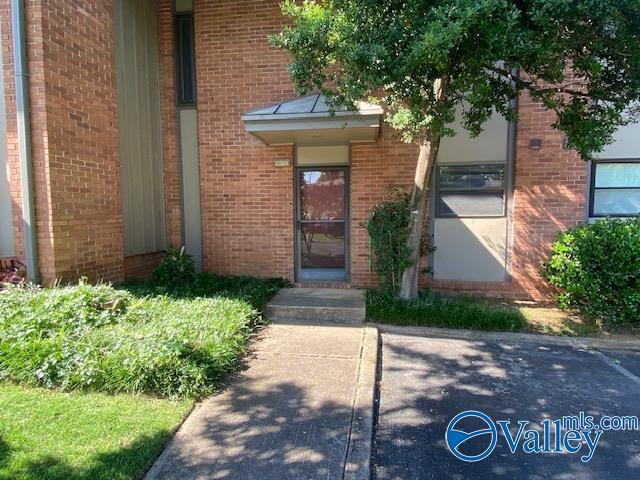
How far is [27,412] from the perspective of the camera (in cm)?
318

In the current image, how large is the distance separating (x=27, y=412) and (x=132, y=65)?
5620 millimetres

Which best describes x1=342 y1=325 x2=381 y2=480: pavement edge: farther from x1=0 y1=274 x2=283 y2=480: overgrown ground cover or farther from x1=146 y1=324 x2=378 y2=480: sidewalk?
x1=0 y1=274 x2=283 y2=480: overgrown ground cover

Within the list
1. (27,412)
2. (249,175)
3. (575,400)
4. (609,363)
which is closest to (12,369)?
(27,412)

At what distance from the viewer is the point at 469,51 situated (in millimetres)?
3648

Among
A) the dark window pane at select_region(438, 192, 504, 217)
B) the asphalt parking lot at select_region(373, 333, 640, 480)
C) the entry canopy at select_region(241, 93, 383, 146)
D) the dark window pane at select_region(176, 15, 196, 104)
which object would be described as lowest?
the asphalt parking lot at select_region(373, 333, 640, 480)

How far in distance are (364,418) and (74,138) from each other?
527 centimetres

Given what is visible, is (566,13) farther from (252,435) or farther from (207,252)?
(207,252)

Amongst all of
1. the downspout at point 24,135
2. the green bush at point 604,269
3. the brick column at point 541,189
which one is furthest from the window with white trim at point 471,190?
the downspout at point 24,135

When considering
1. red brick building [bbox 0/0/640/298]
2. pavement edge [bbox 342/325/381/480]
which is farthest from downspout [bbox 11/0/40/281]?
pavement edge [bbox 342/325/381/480]

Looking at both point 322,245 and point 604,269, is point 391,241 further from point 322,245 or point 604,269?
point 604,269

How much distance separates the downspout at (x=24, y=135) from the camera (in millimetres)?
5035

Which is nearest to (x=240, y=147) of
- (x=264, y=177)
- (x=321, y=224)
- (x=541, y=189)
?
(x=264, y=177)

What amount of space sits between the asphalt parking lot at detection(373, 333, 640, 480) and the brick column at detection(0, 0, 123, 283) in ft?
14.3

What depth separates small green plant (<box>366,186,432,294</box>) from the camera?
18.6 ft
